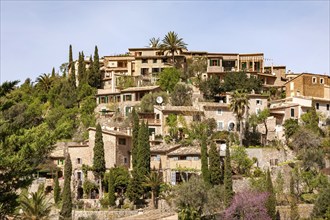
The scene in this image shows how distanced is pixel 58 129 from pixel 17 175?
71.5 inches

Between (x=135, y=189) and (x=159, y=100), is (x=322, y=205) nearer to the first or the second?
(x=135, y=189)

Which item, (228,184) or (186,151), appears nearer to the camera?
(228,184)

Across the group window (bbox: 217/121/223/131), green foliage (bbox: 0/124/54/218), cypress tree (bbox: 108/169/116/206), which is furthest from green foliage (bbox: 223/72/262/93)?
green foliage (bbox: 0/124/54/218)

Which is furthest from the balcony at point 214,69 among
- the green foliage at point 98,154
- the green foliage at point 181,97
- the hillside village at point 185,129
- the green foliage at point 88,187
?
the green foliage at point 88,187

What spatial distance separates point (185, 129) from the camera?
215ft

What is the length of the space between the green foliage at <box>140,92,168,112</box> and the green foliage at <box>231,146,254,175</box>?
13280 mm

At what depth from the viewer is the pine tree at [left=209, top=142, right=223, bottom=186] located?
5509 cm

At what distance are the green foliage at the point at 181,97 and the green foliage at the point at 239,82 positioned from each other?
4436mm

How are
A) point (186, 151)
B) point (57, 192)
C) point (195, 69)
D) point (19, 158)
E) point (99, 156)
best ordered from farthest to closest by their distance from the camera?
point (195, 69), point (186, 151), point (99, 156), point (57, 192), point (19, 158)

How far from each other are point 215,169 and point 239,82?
20152 mm

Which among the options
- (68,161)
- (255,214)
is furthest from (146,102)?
(255,214)

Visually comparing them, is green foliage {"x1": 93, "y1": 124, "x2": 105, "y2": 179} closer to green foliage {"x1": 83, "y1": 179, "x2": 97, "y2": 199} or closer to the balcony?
green foliage {"x1": 83, "y1": 179, "x2": 97, "y2": 199}

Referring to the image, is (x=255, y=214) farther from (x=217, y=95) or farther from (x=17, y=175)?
(x=17, y=175)

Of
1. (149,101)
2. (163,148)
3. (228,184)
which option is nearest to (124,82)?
(149,101)
